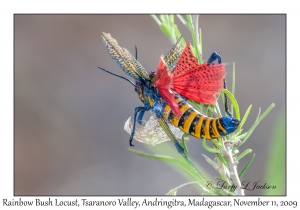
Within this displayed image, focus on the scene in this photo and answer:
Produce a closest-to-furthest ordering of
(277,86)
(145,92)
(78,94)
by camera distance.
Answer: (145,92)
(277,86)
(78,94)

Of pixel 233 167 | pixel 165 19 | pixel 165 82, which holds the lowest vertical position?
pixel 233 167

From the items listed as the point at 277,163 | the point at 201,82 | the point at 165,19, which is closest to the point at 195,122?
the point at 201,82

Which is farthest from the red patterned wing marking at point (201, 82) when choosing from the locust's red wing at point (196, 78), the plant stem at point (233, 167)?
the plant stem at point (233, 167)

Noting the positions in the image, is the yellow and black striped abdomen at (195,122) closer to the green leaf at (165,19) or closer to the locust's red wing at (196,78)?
the locust's red wing at (196,78)

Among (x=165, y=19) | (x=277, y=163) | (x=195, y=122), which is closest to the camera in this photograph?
(x=277, y=163)

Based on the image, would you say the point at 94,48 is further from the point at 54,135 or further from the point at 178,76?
the point at 178,76

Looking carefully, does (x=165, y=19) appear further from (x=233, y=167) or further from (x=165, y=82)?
(x=233, y=167)

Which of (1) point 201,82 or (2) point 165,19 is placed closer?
(1) point 201,82

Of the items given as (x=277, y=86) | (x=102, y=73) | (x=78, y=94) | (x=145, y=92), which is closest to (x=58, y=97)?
(x=78, y=94)

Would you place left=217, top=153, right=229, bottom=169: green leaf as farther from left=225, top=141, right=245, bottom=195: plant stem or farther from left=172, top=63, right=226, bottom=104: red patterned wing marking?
left=172, top=63, right=226, bottom=104: red patterned wing marking
